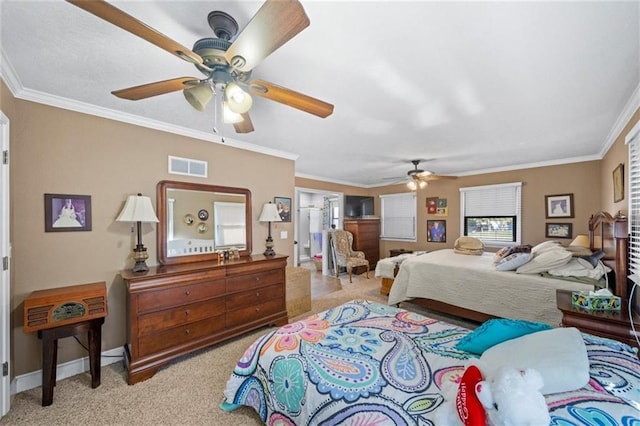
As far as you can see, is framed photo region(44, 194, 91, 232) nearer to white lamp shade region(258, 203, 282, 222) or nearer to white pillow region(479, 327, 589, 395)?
white lamp shade region(258, 203, 282, 222)

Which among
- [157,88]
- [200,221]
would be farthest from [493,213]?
[157,88]

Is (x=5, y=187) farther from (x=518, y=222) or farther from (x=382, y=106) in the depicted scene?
(x=518, y=222)

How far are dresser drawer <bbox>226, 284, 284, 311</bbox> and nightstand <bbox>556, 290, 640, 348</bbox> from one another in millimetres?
2715

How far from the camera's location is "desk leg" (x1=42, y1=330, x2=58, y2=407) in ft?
6.26

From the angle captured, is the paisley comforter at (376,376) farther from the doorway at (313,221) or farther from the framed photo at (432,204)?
the doorway at (313,221)

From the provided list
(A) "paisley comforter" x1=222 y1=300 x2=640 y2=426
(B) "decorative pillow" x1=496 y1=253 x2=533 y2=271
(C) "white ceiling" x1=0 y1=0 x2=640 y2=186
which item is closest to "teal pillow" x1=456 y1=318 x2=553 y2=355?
(A) "paisley comforter" x1=222 y1=300 x2=640 y2=426

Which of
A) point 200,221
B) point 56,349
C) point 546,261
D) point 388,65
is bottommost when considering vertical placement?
point 56,349

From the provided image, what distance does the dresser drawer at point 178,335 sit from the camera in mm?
2262

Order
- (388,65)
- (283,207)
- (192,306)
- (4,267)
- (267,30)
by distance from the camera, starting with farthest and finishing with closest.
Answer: (283,207)
(192,306)
(4,267)
(388,65)
(267,30)

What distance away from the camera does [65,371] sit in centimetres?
227

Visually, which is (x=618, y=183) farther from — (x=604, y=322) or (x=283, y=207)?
(x=283, y=207)

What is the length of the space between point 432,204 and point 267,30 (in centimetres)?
584

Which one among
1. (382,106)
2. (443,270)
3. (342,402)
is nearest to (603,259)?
(443,270)

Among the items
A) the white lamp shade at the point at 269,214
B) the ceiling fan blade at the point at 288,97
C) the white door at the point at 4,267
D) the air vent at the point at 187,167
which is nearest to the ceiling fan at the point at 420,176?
the white lamp shade at the point at 269,214
